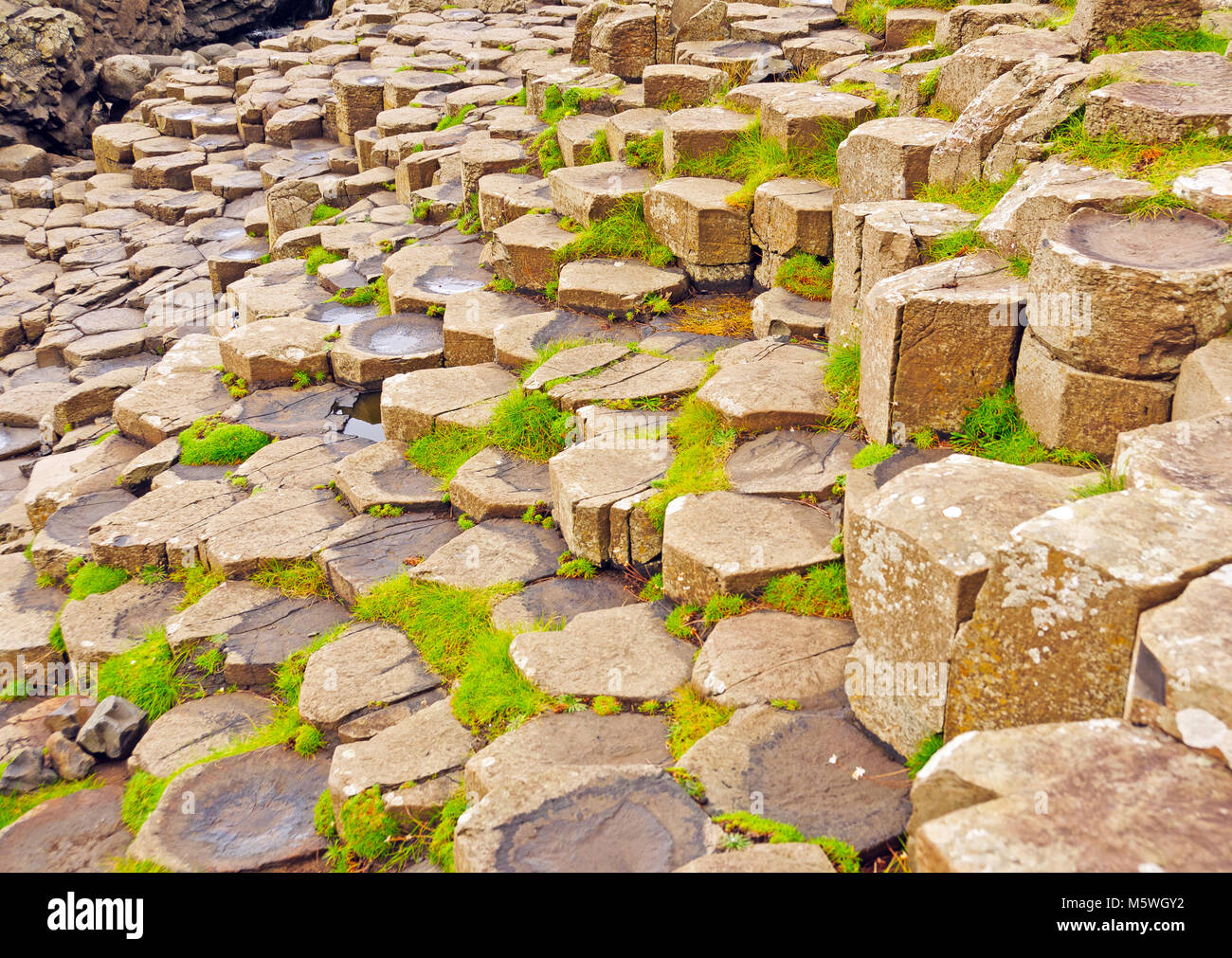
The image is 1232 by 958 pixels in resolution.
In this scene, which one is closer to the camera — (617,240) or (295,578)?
(295,578)

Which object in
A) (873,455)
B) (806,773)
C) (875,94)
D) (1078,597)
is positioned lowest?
(806,773)

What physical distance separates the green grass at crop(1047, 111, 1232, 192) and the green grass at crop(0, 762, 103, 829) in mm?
5460

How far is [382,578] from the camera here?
530 cm

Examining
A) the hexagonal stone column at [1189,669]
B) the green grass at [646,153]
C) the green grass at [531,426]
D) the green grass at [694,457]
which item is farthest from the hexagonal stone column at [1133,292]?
the green grass at [646,153]

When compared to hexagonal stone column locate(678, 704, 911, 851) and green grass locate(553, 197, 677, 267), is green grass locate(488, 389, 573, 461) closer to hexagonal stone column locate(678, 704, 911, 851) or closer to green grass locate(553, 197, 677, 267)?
green grass locate(553, 197, 677, 267)

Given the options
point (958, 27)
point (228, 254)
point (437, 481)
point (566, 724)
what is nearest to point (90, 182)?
point (228, 254)

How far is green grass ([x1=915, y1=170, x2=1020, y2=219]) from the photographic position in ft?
16.3

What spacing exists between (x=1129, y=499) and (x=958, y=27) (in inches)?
203

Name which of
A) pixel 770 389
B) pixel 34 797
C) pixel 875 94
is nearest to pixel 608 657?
pixel 770 389

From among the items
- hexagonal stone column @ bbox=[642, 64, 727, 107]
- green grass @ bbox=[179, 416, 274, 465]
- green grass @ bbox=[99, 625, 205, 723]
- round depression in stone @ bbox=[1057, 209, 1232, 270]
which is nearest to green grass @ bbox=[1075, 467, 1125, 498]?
round depression in stone @ bbox=[1057, 209, 1232, 270]

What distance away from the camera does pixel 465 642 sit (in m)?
4.75

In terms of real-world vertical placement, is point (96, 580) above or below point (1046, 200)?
below

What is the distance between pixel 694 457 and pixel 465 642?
1473mm

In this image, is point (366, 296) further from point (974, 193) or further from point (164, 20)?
point (164, 20)
